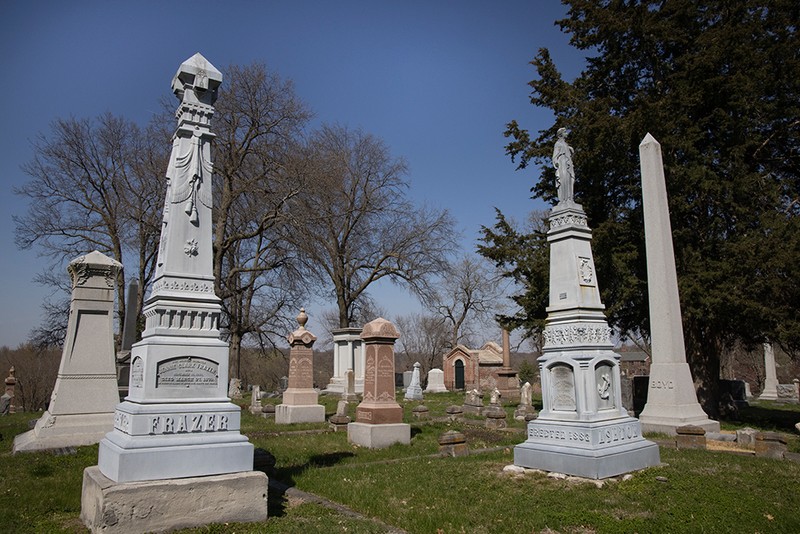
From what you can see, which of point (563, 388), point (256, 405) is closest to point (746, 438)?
point (563, 388)

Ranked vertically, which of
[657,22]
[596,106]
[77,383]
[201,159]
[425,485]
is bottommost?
[425,485]

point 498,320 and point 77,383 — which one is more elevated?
point 498,320

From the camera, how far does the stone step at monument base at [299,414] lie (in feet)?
50.1

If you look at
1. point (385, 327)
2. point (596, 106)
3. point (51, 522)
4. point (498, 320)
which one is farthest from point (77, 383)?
point (596, 106)

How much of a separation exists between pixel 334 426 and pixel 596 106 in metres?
13.3

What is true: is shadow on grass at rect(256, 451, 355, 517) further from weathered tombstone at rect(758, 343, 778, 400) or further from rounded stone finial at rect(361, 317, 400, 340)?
weathered tombstone at rect(758, 343, 778, 400)

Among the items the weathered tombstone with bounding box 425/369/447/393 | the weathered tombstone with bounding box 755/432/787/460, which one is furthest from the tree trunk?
the weathered tombstone with bounding box 425/369/447/393

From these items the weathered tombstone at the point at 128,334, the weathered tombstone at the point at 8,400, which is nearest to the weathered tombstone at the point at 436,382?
the weathered tombstone at the point at 128,334

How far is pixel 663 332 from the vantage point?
13.1 metres

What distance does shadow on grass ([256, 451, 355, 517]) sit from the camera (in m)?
6.06

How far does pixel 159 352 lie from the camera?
Result: 5496 mm

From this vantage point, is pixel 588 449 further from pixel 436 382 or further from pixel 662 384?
pixel 436 382

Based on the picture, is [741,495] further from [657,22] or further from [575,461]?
[657,22]

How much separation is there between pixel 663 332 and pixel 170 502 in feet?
39.0
